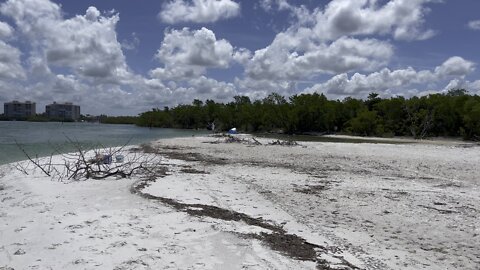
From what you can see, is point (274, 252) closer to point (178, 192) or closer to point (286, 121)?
point (178, 192)

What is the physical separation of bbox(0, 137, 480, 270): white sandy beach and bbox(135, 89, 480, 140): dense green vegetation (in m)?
53.5

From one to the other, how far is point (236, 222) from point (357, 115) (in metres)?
74.4

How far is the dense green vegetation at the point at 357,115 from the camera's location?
217 feet

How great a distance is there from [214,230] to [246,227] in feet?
2.39

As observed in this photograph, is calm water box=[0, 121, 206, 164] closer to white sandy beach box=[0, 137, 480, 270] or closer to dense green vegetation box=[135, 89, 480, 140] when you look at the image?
white sandy beach box=[0, 137, 480, 270]

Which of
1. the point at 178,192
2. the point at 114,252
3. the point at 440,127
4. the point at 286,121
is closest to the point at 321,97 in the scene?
the point at 286,121

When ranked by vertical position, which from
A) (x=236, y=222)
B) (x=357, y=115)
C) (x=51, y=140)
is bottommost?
(x=51, y=140)

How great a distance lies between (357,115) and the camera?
3140 inches

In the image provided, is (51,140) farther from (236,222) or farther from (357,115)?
(357,115)

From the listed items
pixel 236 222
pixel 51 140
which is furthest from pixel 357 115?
pixel 236 222

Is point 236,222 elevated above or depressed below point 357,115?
Answer: below

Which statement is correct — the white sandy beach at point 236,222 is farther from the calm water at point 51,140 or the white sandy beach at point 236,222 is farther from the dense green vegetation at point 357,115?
the dense green vegetation at point 357,115

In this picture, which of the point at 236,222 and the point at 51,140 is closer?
the point at 236,222

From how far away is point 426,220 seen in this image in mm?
9672
